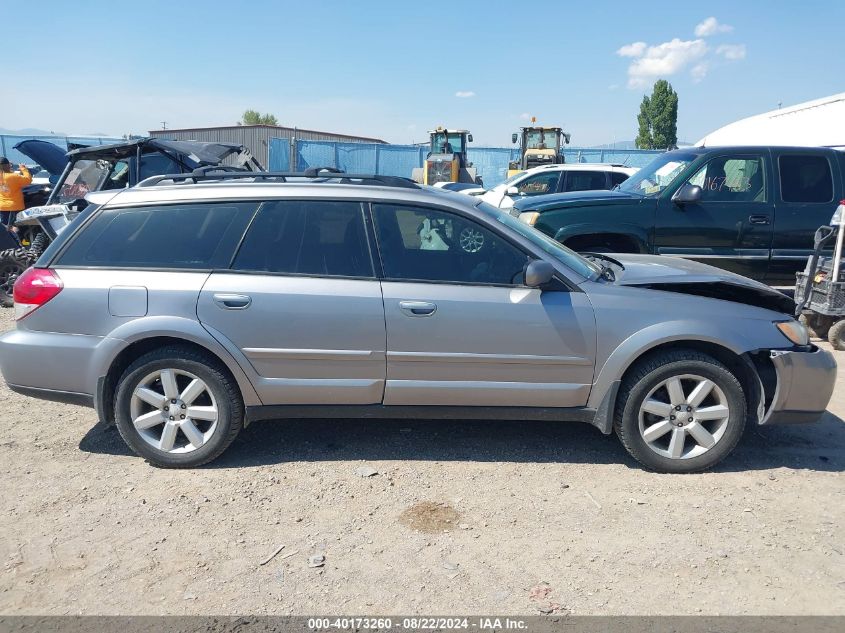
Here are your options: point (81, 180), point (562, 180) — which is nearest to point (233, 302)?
point (81, 180)

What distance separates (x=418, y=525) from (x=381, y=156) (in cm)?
2894

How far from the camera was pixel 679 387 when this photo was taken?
3.85 meters

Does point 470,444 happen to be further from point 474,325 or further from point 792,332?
point 792,332

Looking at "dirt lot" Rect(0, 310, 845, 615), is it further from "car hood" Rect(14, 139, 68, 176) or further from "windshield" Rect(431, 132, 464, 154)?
"windshield" Rect(431, 132, 464, 154)

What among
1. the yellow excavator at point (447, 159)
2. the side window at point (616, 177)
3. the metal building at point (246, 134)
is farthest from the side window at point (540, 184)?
the metal building at point (246, 134)

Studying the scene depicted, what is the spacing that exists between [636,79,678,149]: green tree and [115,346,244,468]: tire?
56.3 m

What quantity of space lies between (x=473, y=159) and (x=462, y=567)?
29.7 m

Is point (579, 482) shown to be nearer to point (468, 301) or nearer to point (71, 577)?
point (468, 301)

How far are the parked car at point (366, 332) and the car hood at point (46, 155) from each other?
7.13 m

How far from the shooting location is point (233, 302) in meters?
3.83

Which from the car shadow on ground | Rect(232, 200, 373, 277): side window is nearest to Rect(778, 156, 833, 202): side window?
the car shadow on ground

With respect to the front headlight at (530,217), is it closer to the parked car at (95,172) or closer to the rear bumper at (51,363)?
the parked car at (95,172)

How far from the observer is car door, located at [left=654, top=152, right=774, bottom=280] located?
23.4 feet

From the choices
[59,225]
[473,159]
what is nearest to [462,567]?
[59,225]
